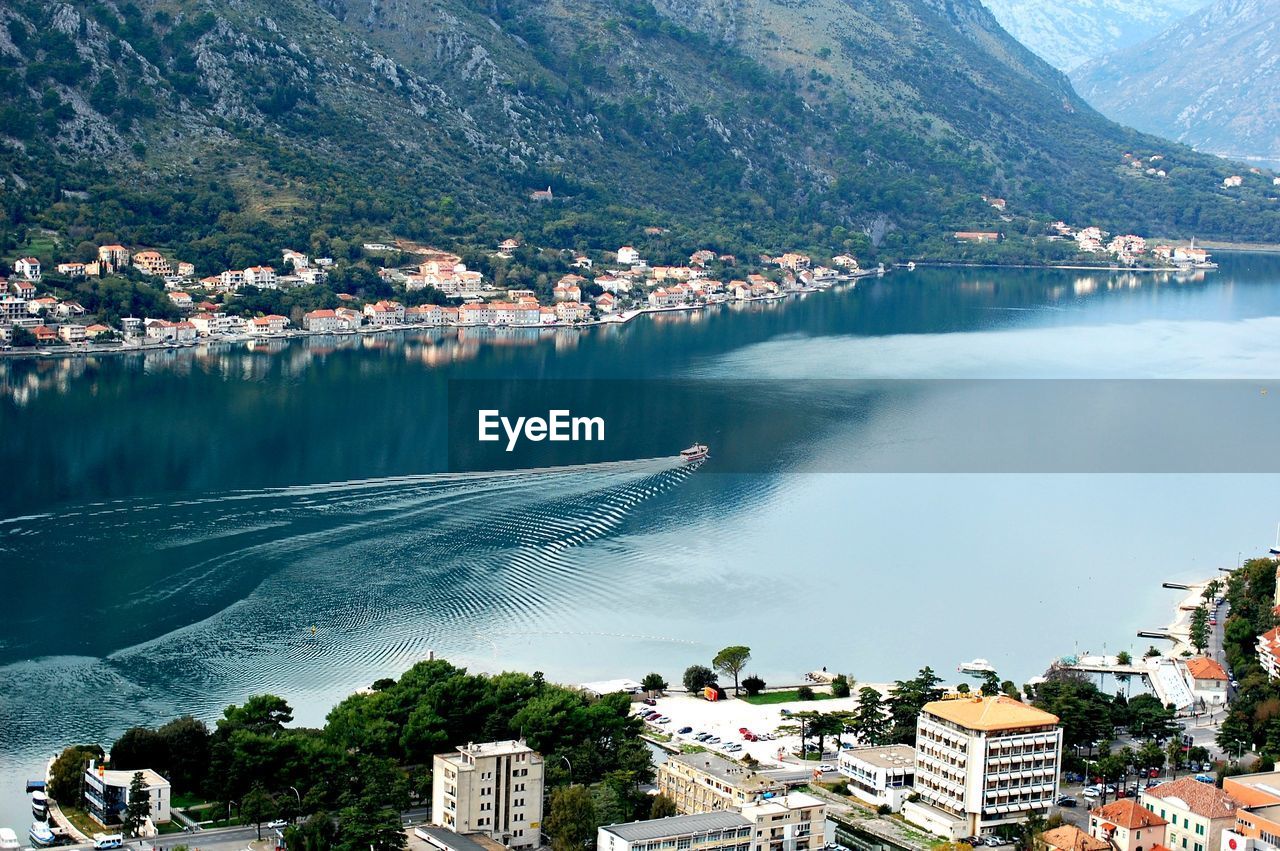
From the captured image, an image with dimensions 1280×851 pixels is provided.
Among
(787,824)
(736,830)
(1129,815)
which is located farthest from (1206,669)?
(736,830)

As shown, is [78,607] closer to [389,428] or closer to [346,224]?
[389,428]

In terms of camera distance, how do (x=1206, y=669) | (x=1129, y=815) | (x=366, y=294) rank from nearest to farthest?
(x=1129, y=815), (x=1206, y=669), (x=366, y=294)

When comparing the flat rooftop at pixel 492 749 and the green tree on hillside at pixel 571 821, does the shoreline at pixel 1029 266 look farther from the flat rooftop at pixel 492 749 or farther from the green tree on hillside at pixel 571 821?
the green tree on hillside at pixel 571 821

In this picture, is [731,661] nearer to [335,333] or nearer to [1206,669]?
[1206,669]

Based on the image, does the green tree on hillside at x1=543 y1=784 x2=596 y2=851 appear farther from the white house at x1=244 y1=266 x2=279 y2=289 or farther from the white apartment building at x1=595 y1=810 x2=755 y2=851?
the white house at x1=244 y1=266 x2=279 y2=289

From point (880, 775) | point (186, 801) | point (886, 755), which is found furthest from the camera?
point (886, 755)

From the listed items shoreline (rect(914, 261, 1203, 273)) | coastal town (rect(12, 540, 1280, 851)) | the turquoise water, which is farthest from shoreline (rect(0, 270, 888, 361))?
coastal town (rect(12, 540, 1280, 851))
